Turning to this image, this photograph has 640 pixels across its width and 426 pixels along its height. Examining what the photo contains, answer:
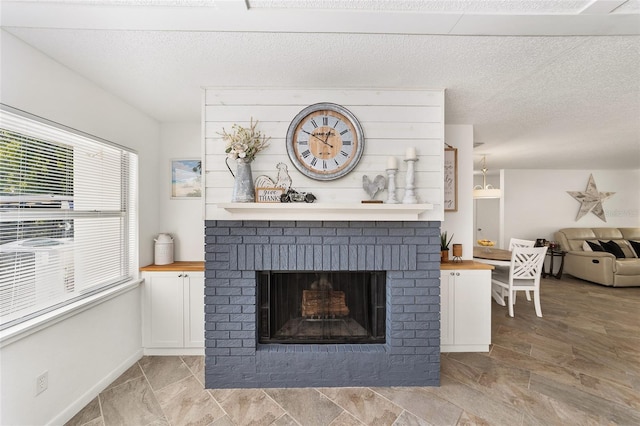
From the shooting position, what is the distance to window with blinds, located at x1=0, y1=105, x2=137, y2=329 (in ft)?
5.16

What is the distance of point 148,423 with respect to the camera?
70.7 inches

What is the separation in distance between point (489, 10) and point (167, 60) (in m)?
1.94

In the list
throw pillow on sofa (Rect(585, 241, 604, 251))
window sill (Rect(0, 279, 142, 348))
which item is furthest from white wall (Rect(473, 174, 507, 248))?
window sill (Rect(0, 279, 142, 348))

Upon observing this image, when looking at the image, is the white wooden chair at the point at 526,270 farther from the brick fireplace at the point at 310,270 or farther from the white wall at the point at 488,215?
the white wall at the point at 488,215

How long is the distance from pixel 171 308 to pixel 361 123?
8.20ft

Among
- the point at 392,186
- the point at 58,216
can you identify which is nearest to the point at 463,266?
the point at 392,186

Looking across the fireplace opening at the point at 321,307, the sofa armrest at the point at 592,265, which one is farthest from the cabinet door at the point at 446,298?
the sofa armrest at the point at 592,265

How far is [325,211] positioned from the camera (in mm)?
2025

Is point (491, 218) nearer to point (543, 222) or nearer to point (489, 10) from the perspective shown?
point (543, 222)

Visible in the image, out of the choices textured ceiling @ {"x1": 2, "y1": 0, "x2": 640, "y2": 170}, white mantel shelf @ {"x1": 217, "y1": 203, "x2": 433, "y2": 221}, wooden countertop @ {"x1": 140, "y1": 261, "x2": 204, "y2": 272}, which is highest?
textured ceiling @ {"x1": 2, "y1": 0, "x2": 640, "y2": 170}

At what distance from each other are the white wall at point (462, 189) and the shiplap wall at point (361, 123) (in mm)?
996

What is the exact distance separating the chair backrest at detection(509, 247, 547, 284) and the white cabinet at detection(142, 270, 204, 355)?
12.9ft

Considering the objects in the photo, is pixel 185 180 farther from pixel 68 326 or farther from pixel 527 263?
pixel 527 263

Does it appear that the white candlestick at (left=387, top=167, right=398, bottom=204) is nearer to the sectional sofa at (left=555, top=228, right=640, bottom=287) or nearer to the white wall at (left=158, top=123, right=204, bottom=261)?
the white wall at (left=158, top=123, right=204, bottom=261)
